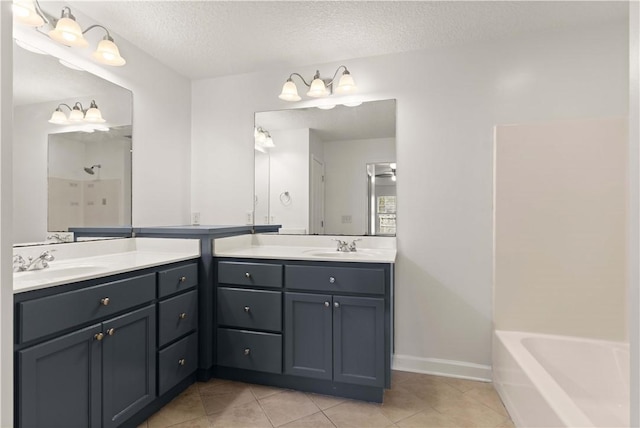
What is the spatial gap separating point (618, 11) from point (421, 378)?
106 inches

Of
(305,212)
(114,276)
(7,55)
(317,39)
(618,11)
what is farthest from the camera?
(305,212)

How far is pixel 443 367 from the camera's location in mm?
2426

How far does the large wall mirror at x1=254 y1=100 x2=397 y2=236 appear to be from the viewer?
2580mm

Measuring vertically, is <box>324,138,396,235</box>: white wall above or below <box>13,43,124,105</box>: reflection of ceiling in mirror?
below

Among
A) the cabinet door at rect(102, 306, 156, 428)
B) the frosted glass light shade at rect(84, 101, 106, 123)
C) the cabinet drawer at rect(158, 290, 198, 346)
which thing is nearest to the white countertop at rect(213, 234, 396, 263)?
the cabinet drawer at rect(158, 290, 198, 346)

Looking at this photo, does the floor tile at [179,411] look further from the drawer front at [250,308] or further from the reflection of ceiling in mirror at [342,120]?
the reflection of ceiling in mirror at [342,120]

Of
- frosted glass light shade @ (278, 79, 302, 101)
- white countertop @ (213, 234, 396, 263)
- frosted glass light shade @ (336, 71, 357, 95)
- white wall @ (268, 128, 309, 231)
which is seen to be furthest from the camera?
white wall @ (268, 128, 309, 231)

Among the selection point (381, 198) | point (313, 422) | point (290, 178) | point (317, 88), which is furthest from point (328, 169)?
point (313, 422)

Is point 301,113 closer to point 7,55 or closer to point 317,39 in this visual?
point 317,39

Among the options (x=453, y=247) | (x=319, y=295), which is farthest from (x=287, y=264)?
(x=453, y=247)

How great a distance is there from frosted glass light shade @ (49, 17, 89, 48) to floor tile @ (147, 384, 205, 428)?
2137 mm

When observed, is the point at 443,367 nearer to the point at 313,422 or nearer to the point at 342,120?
the point at 313,422

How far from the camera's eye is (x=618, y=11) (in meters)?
2.05

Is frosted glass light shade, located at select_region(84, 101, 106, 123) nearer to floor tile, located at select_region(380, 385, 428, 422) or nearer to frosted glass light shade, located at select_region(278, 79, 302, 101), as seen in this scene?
frosted glass light shade, located at select_region(278, 79, 302, 101)
